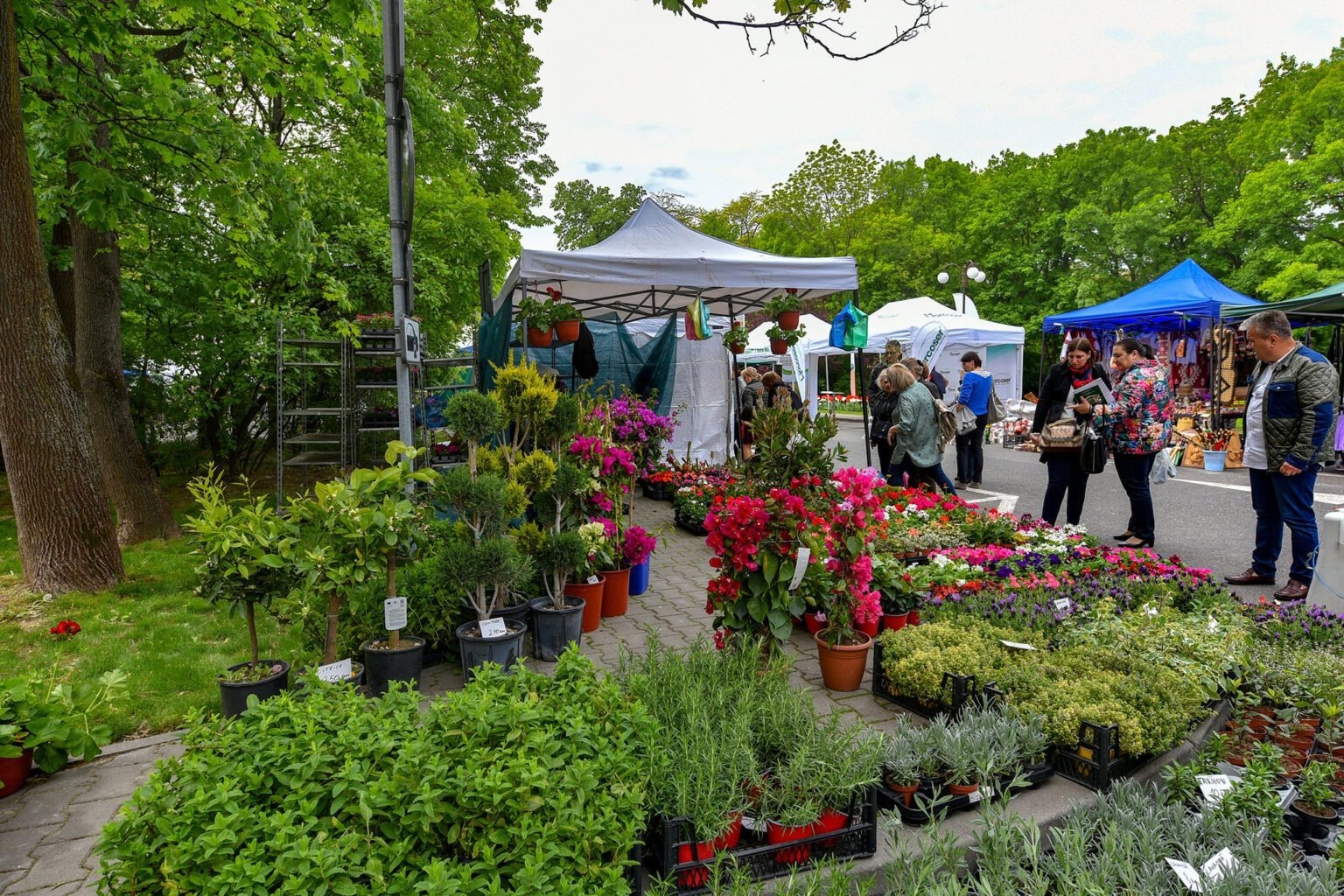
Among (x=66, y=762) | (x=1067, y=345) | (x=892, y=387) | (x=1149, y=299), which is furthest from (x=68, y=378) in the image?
(x=1149, y=299)

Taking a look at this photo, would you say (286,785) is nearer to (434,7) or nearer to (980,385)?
(980,385)

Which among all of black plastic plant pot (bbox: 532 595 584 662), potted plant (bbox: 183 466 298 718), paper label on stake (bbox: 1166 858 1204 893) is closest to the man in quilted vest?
paper label on stake (bbox: 1166 858 1204 893)

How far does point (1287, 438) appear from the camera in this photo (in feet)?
15.6

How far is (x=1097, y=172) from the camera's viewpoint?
2681cm

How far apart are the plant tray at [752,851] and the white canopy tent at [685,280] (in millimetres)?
5100

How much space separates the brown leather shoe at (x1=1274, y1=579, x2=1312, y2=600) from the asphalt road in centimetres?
15

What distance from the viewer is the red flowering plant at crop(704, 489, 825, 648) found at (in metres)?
3.32

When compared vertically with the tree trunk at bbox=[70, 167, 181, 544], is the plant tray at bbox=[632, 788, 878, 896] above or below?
below

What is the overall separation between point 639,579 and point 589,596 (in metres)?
0.97

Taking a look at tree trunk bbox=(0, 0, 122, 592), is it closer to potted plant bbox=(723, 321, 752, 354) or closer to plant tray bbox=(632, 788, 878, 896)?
plant tray bbox=(632, 788, 878, 896)

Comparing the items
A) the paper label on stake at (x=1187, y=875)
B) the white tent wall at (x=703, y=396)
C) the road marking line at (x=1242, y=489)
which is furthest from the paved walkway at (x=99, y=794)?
the road marking line at (x=1242, y=489)

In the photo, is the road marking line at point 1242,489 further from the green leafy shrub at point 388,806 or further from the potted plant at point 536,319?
the green leafy shrub at point 388,806

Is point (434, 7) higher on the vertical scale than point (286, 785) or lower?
higher

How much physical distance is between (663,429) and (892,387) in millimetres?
2630
